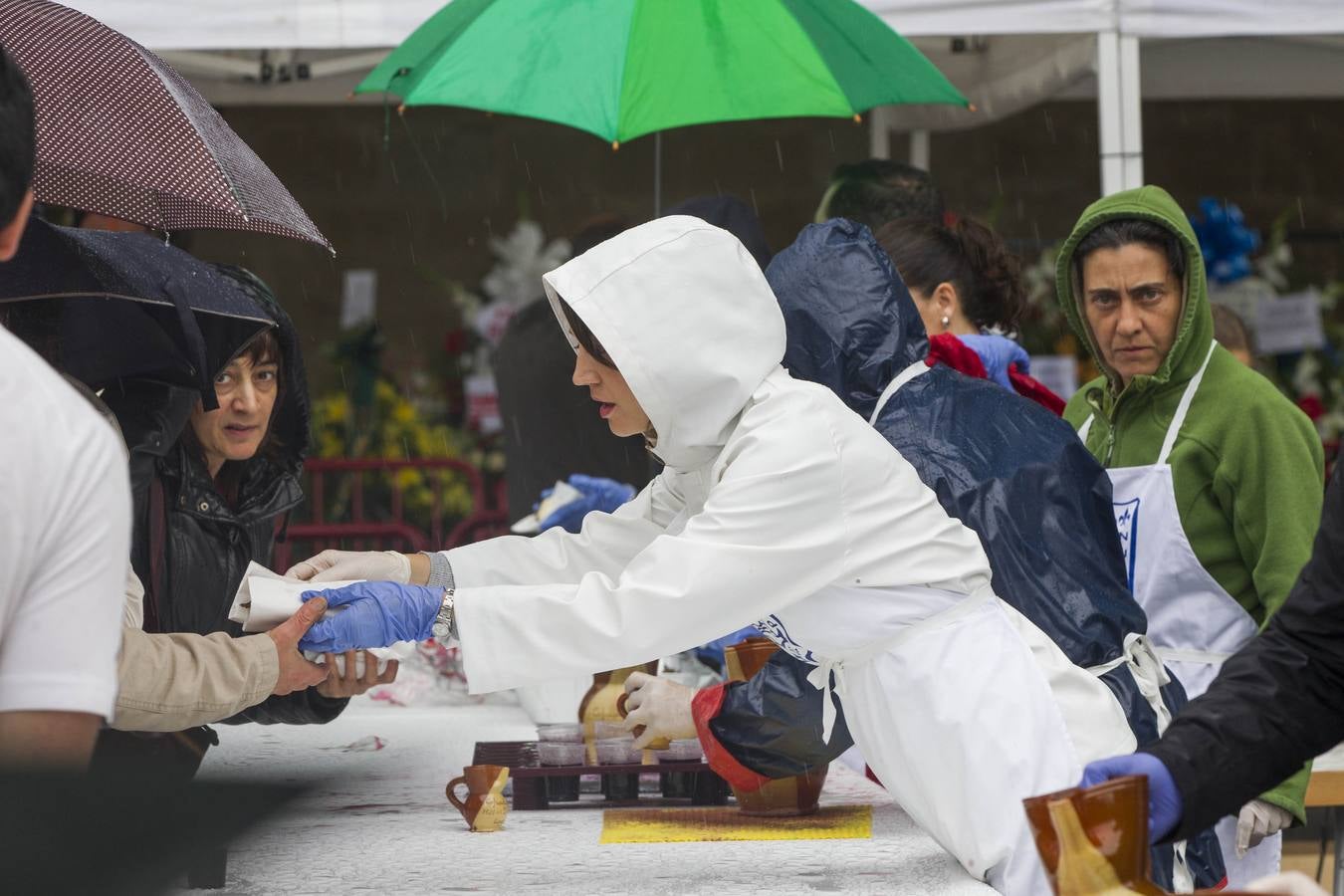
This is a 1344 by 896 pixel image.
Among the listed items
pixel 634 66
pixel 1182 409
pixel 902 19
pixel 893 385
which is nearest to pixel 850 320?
pixel 893 385

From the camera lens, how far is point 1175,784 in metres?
1.77

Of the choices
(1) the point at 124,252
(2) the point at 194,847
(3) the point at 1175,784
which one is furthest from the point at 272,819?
(1) the point at 124,252

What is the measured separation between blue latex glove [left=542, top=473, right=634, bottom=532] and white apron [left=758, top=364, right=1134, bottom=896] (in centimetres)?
134

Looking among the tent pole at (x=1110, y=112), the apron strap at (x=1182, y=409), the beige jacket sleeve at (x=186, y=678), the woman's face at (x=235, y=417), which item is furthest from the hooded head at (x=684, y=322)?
the tent pole at (x=1110, y=112)

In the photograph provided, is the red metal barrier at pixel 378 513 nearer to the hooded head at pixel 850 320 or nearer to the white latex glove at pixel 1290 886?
the hooded head at pixel 850 320

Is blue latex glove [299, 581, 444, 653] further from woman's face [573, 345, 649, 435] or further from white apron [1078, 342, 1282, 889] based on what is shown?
white apron [1078, 342, 1282, 889]

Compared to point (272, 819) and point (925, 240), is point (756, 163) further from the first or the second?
point (272, 819)

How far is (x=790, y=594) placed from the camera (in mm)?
2146

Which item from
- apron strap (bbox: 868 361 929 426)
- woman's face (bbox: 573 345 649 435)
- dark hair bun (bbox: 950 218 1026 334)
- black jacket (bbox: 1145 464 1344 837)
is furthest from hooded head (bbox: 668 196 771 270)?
black jacket (bbox: 1145 464 1344 837)

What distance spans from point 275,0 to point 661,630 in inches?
105

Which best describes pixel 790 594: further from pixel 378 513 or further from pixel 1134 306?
pixel 378 513

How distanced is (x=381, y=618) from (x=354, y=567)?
0.44 m

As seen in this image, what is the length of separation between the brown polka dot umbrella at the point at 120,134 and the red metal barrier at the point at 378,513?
322 centimetres

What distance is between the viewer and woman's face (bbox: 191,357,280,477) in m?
3.02
